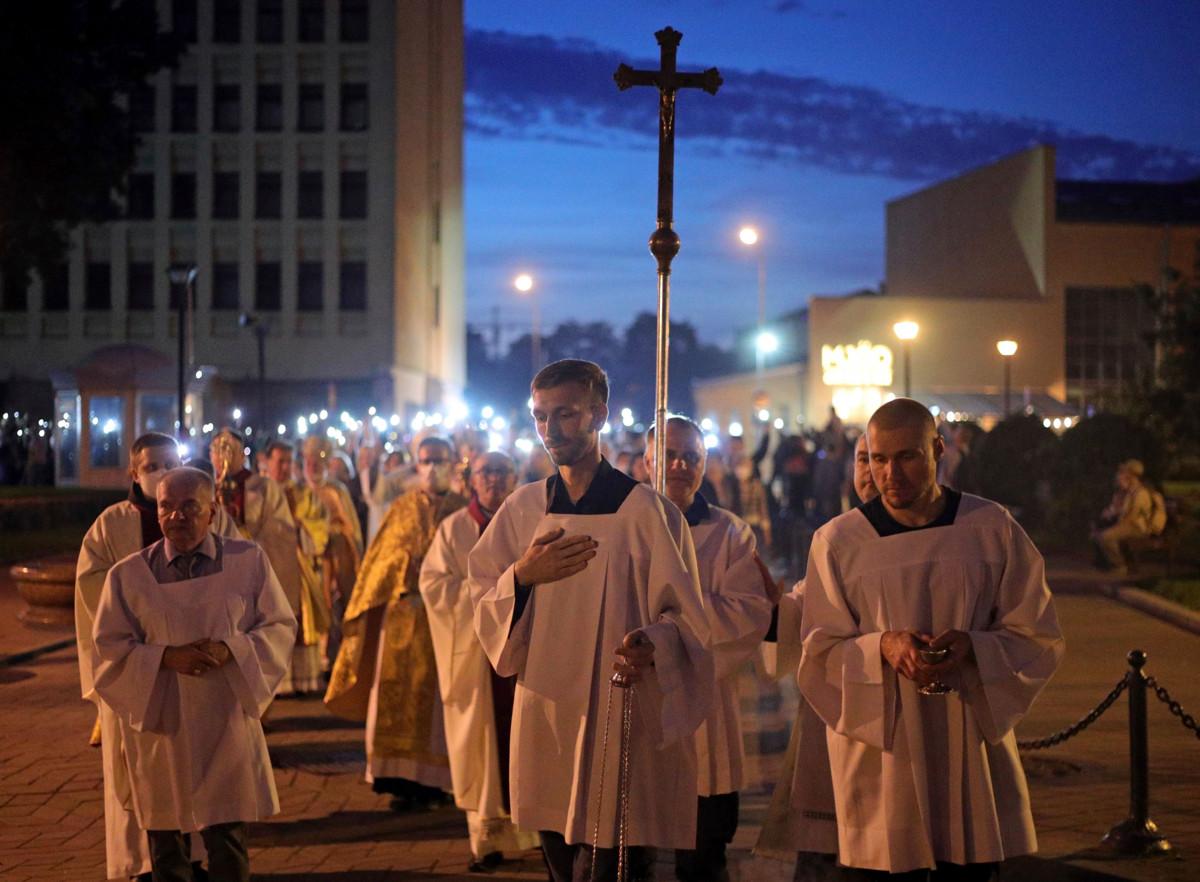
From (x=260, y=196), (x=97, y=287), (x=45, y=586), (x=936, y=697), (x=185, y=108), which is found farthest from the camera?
(x=260, y=196)

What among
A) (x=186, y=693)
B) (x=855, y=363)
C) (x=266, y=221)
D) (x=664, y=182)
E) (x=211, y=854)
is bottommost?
(x=211, y=854)

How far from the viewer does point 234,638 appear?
5.50 m

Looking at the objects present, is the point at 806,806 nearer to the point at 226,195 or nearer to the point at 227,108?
the point at 226,195

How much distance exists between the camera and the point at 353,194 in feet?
168

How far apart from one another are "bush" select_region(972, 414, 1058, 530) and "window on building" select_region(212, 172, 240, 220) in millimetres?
30914

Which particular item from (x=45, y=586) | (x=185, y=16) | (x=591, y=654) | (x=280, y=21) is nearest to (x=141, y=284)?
(x=185, y=16)

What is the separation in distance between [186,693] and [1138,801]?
4199mm

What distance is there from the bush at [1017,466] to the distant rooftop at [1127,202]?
2483 cm

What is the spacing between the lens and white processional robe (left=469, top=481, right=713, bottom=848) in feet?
15.3

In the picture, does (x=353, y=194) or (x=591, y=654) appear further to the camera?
(x=353, y=194)

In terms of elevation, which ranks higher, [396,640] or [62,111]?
[62,111]

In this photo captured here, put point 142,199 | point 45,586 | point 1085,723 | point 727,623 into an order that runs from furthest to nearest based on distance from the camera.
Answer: point 142,199 < point 45,586 < point 1085,723 < point 727,623

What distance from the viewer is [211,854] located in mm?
5594

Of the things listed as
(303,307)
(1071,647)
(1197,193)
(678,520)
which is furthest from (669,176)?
(1197,193)
